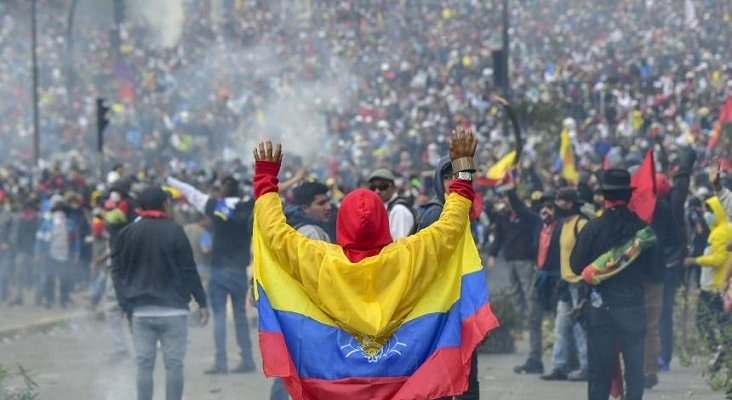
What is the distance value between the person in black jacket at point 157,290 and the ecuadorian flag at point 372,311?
3.74 meters

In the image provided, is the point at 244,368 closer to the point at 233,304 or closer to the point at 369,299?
Result: the point at 233,304

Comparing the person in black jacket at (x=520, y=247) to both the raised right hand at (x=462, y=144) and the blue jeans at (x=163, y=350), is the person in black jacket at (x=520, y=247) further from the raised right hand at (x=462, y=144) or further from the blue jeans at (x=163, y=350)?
the raised right hand at (x=462, y=144)

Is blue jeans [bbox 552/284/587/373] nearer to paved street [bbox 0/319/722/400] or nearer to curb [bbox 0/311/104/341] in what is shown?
paved street [bbox 0/319/722/400]

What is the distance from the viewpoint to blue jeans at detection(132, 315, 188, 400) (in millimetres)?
10461

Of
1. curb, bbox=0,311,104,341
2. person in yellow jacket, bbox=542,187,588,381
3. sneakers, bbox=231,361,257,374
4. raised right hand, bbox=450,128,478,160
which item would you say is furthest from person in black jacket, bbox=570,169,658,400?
curb, bbox=0,311,104,341

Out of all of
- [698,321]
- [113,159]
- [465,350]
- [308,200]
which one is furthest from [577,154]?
[465,350]

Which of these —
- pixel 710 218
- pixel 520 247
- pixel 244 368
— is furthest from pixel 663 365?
pixel 244 368

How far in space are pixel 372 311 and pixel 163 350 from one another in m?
4.27

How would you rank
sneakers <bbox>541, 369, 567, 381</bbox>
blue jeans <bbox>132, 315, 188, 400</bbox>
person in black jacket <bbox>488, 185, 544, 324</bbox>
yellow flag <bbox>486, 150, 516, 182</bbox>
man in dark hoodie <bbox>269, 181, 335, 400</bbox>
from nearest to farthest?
man in dark hoodie <bbox>269, 181, 335, 400</bbox>
blue jeans <bbox>132, 315, 188, 400</bbox>
sneakers <bbox>541, 369, 567, 381</bbox>
person in black jacket <bbox>488, 185, 544, 324</bbox>
yellow flag <bbox>486, 150, 516, 182</bbox>

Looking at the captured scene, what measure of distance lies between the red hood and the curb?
11.0m

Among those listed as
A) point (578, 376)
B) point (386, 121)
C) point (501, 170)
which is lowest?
point (578, 376)

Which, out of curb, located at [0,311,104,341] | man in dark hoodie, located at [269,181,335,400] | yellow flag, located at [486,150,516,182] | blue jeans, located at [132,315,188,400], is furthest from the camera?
curb, located at [0,311,104,341]

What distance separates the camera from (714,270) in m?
12.6

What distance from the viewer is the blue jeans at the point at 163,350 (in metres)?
10.5
